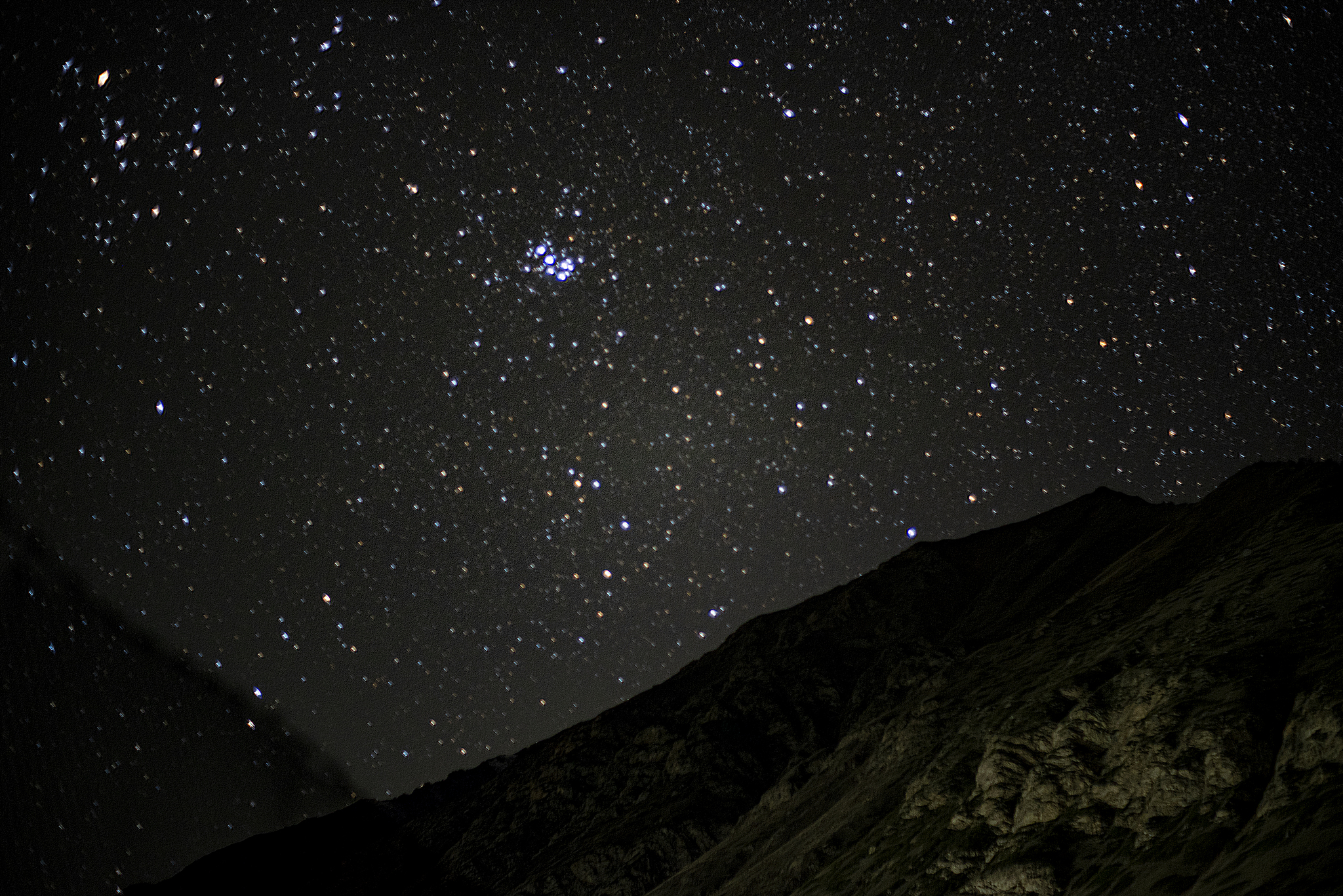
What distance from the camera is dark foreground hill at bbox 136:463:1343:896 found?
27.7 m

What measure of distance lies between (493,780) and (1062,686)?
88251 mm

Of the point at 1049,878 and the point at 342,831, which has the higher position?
Answer: the point at 342,831

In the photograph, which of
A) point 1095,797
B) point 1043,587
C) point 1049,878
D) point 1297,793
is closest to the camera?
point 1297,793

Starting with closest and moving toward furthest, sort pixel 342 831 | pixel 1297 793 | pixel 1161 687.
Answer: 1. pixel 1297 793
2. pixel 1161 687
3. pixel 342 831

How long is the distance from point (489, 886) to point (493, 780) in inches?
1191

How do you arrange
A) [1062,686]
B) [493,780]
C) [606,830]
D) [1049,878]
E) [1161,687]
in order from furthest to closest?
[493,780]
[606,830]
[1062,686]
[1161,687]
[1049,878]

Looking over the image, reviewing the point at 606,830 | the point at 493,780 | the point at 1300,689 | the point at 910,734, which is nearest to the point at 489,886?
the point at 606,830

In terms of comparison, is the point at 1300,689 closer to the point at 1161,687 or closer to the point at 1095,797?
the point at 1161,687

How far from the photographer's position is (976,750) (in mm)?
45406

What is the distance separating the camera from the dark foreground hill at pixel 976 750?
27.7 meters

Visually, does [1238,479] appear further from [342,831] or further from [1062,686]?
[342,831]

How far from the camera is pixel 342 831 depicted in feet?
393

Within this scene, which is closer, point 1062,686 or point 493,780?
point 1062,686

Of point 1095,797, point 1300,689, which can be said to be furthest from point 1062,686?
point 1300,689
